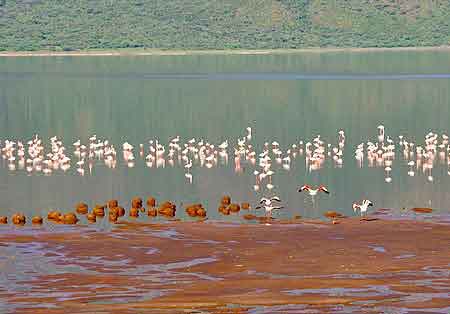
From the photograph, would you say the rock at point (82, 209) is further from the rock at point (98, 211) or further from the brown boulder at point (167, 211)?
the brown boulder at point (167, 211)

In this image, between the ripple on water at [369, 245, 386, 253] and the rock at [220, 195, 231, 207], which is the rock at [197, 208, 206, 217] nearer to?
the rock at [220, 195, 231, 207]

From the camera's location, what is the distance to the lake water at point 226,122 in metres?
44.8

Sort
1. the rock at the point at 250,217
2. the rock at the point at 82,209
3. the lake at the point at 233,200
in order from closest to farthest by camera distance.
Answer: the lake at the point at 233,200
the rock at the point at 250,217
the rock at the point at 82,209

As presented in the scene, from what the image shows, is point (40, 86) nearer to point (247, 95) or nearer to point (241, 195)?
point (247, 95)

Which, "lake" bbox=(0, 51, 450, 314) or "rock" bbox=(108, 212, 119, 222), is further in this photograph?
"rock" bbox=(108, 212, 119, 222)

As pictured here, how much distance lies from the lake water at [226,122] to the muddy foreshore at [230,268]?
15.3 ft

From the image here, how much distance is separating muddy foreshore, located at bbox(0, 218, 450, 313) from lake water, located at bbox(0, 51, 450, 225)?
467cm

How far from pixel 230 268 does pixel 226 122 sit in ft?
157

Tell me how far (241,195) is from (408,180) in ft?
24.1

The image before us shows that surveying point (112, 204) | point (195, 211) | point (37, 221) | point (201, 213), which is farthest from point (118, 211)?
point (37, 221)

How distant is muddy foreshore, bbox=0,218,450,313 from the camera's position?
26.1 meters

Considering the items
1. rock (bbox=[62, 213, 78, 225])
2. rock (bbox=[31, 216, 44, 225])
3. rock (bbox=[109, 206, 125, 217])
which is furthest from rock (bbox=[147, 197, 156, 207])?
rock (bbox=[31, 216, 44, 225])

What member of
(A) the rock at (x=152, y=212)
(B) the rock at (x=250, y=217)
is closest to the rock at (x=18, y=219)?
(A) the rock at (x=152, y=212)

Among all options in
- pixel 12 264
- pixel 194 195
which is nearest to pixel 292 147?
pixel 194 195
